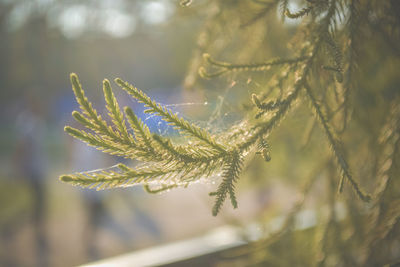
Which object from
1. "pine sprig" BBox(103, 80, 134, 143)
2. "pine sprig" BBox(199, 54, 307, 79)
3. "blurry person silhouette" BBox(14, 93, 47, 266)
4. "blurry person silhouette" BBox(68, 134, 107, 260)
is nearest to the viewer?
"pine sprig" BBox(103, 80, 134, 143)

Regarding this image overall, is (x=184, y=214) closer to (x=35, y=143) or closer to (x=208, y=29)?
(x=35, y=143)

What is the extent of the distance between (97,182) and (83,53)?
23678 millimetres

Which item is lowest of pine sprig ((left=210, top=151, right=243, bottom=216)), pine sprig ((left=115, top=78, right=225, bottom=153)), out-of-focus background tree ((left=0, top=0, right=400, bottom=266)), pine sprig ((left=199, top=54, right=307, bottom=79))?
pine sprig ((left=210, top=151, right=243, bottom=216))

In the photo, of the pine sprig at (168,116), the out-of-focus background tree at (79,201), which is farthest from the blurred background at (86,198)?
the pine sprig at (168,116)

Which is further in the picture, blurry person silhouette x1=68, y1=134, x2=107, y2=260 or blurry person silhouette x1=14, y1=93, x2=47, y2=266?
blurry person silhouette x1=14, y1=93, x2=47, y2=266

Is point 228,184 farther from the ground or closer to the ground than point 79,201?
closer to the ground

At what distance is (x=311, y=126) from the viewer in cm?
160

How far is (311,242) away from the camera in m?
2.11

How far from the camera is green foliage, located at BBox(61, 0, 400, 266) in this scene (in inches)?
37.7

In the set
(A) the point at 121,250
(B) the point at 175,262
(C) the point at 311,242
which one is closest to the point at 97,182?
(C) the point at 311,242

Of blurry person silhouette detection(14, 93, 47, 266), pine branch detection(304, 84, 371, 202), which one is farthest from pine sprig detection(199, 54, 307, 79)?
blurry person silhouette detection(14, 93, 47, 266)

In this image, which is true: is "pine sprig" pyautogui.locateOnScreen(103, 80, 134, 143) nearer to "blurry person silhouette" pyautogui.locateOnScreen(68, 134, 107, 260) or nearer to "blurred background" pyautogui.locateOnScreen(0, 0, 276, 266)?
"blurred background" pyautogui.locateOnScreen(0, 0, 276, 266)

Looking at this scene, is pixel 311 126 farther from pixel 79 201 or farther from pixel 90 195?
pixel 79 201

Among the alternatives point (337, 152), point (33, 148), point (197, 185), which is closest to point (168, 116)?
point (337, 152)
